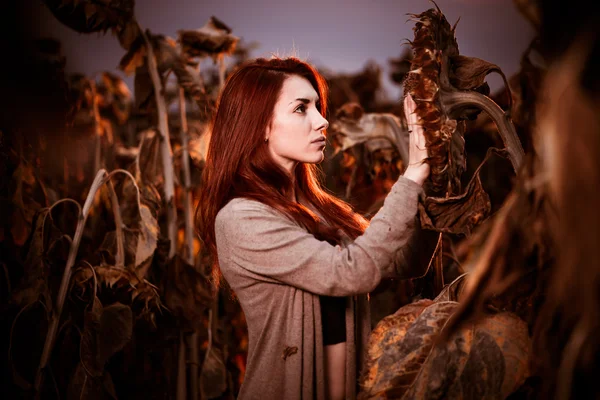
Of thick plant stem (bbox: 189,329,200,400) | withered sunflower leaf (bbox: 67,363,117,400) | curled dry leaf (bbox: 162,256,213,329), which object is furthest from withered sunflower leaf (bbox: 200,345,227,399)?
withered sunflower leaf (bbox: 67,363,117,400)

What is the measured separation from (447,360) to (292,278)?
1.24 feet

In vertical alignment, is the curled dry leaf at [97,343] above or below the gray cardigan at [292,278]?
below

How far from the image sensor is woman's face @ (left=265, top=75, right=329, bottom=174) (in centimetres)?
124

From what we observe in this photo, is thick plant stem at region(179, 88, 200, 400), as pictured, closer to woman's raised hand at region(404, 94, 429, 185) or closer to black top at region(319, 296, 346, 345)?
black top at region(319, 296, 346, 345)

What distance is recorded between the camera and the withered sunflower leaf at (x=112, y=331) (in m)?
1.46

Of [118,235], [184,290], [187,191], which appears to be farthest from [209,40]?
[184,290]

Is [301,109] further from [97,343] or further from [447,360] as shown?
[97,343]

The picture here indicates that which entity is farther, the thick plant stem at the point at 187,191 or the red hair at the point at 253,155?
the thick plant stem at the point at 187,191

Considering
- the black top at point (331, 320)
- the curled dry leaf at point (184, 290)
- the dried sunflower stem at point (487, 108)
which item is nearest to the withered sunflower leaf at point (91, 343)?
the curled dry leaf at point (184, 290)

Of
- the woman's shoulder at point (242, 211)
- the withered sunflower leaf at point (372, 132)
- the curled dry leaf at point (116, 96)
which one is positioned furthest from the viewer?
the curled dry leaf at point (116, 96)

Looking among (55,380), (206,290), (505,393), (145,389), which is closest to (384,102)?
(206,290)

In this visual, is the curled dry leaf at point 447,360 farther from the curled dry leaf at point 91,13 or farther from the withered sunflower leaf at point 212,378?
the curled dry leaf at point 91,13

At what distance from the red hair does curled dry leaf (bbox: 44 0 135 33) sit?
62 cm

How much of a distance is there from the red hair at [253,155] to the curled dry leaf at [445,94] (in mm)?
394
